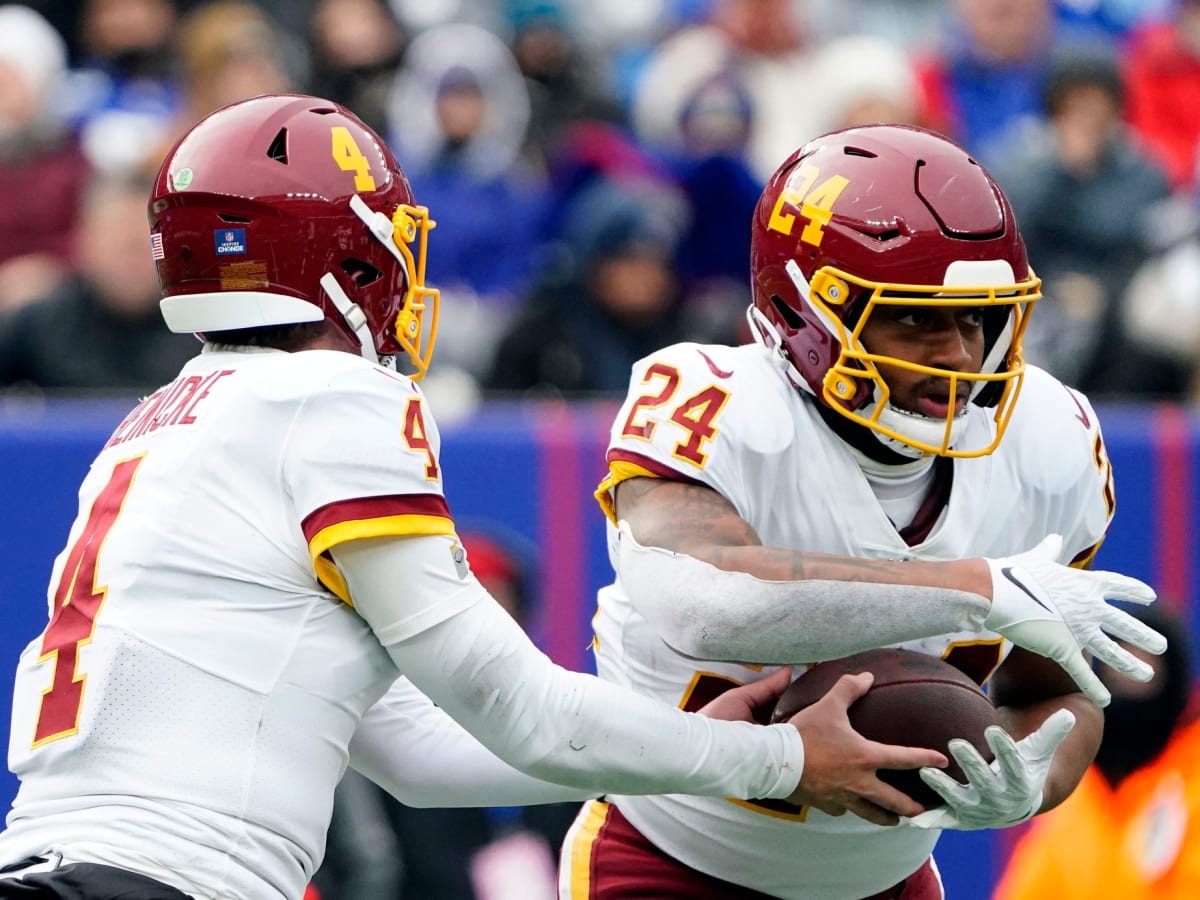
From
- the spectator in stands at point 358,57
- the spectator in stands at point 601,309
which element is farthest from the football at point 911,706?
the spectator in stands at point 358,57

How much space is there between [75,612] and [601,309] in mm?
4095

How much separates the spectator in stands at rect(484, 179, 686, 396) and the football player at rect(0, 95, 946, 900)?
3.56m

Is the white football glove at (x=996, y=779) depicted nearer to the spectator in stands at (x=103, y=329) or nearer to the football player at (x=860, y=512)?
the football player at (x=860, y=512)

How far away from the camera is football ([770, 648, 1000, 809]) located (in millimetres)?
3072

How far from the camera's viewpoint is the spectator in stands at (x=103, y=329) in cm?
625

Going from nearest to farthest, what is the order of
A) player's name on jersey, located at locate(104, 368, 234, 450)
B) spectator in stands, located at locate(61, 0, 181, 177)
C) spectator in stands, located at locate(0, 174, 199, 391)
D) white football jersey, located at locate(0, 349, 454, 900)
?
white football jersey, located at locate(0, 349, 454, 900), player's name on jersey, located at locate(104, 368, 234, 450), spectator in stands, located at locate(0, 174, 199, 391), spectator in stands, located at locate(61, 0, 181, 177)

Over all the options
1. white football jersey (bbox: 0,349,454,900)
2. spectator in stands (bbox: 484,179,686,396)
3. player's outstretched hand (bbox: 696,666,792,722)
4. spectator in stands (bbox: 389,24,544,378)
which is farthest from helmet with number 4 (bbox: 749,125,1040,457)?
spectator in stands (bbox: 389,24,544,378)

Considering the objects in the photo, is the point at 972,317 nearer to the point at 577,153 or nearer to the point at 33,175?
the point at 577,153

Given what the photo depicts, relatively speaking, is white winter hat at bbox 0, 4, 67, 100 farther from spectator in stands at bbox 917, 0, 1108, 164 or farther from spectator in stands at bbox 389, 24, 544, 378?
spectator in stands at bbox 917, 0, 1108, 164

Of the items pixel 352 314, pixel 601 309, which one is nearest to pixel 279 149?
pixel 352 314

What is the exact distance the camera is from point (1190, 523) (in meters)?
6.16

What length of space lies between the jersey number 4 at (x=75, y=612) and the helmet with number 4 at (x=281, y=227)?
0.33 m

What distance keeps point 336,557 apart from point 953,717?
3.37 feet

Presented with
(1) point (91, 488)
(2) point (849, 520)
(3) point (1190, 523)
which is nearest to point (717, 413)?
(2) point (849, 520)
